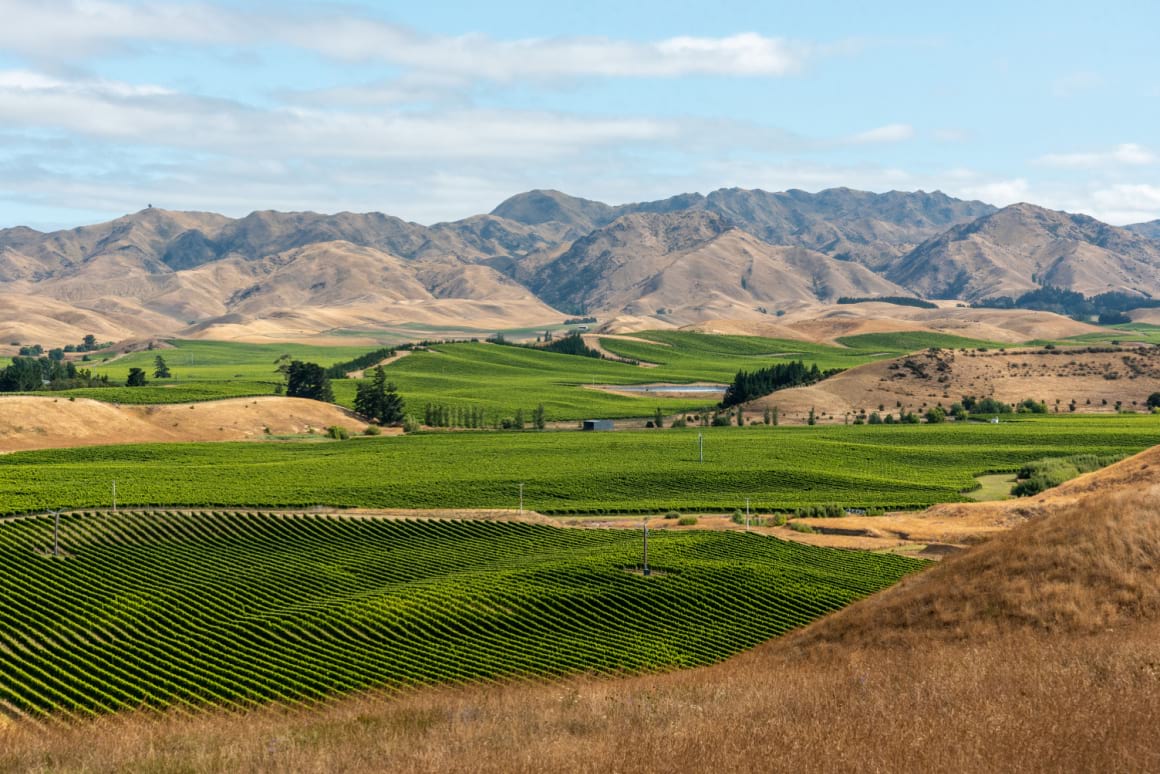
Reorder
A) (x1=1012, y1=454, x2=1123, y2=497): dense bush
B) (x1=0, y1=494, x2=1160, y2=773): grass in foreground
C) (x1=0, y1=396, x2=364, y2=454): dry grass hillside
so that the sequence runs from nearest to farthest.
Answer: (x1=0, y1=494, x2=1160, y2=773): grass in foreground < (x1=1012, y1=454, x2=1123, y2=497): dense bush < (x1=0, y1=396, x2=364, y2=454): dry grass hillside

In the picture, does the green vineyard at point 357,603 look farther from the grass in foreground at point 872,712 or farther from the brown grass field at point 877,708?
the grass in foreground at point 872,712

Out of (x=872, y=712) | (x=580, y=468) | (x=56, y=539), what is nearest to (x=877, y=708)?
(x=872, y=712)

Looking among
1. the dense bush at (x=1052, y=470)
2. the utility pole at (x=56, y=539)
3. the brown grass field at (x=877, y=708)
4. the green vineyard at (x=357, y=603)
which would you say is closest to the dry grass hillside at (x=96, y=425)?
the green vineyard at (x=357, y=603)

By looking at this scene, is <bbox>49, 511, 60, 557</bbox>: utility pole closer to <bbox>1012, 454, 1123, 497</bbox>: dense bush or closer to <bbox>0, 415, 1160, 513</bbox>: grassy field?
<bbox>0, 415, 1160, 513</bbox>: grassy field

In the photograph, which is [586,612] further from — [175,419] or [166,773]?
[175,419]

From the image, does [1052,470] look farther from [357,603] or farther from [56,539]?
[56,539]

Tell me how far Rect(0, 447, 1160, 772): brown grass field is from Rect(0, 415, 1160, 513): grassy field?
7455cm

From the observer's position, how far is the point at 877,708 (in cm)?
2641

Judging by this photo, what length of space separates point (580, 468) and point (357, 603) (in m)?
80.4

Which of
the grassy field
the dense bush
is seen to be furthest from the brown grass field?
the dense bush

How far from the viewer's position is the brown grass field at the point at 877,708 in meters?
21.7

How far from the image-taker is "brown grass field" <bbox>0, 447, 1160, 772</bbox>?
21.7 metres

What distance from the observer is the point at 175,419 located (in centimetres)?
19650

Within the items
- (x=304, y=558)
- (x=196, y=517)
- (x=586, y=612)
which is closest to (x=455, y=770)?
(x=586, y=612)
